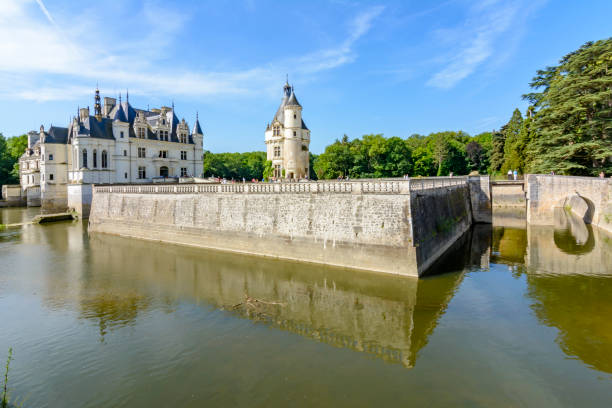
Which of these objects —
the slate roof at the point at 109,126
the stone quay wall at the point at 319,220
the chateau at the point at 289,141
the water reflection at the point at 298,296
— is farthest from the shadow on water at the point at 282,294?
the slate roof at the point at 109,126

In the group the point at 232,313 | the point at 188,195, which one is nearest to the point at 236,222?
the point at 188,195

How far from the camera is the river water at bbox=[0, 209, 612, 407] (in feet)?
22.0

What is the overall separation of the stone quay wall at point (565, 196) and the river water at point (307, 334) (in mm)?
8080

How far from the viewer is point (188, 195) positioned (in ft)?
69.6

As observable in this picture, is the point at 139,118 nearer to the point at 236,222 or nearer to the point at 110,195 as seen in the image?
the point at 110,195

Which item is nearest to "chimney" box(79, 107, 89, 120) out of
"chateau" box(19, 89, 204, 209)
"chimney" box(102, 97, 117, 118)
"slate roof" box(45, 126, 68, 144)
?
"chateau" box(19, 89, 204, 209)

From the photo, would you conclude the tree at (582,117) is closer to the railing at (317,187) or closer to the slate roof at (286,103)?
the railing at (317,187)

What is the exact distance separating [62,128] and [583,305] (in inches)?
2003

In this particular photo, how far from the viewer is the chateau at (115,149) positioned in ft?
122

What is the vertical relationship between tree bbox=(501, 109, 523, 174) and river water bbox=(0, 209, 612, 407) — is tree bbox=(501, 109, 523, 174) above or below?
above

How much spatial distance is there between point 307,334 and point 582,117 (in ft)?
99.1

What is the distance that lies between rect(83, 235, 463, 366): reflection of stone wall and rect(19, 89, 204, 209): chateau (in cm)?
2438

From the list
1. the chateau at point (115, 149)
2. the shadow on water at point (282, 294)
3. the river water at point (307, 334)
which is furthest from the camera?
the chateau at point (115, 149)

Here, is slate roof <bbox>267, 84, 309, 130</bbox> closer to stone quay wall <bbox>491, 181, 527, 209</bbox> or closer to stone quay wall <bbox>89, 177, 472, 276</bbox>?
stone quay wall <bbox>89, 177, 472, 276</bbox>
